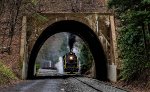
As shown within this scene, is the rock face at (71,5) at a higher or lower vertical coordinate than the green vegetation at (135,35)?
higher

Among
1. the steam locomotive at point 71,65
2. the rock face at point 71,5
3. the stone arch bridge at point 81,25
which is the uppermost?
the rock face at point 71,5

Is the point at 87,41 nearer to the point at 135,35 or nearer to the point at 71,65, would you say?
the point at 71,65

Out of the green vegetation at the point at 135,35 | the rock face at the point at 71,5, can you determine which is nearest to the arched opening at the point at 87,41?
the rock face at the point at 71,5

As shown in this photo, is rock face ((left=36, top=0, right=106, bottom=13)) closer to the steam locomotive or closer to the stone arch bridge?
the stone arch bridge

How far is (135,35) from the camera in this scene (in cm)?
2267

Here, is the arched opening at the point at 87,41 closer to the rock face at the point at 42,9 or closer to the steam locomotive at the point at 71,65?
the rock face at the point at 42,9

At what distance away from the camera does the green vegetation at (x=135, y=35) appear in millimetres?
20055

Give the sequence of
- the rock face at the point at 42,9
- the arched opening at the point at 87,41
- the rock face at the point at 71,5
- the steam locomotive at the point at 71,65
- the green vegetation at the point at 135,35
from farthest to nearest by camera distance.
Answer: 1. the steam locomotive at the point at 71,65
2. the rock face at the point at 71,5
3. the arched opening at the point at 87,41
4. the rock face at the point at 42,9
5. the green vegetation at the point at 135,35

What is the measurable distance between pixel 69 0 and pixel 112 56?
1219 cm

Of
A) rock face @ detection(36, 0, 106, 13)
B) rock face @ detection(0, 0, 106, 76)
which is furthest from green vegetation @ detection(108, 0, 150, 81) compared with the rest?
rock face @ detection(36, 0, 106, 13)

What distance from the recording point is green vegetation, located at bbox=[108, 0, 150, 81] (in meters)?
20.1

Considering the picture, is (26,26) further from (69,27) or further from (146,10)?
(146,10)

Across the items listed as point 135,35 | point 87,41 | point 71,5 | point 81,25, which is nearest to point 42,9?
point 71,5

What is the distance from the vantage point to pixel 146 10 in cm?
2000
